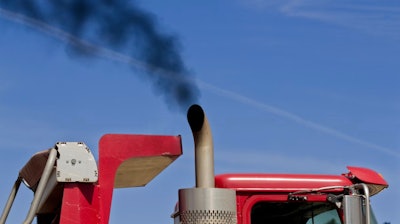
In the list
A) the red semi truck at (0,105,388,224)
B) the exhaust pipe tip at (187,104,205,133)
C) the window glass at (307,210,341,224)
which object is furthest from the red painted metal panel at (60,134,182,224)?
the window glass at (307,210,341,224)

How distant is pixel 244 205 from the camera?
24.2ft

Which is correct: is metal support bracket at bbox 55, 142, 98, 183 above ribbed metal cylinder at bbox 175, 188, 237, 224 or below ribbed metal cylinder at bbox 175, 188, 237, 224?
above

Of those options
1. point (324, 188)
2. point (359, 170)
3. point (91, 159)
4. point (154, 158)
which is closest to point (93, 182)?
point (91, 159)

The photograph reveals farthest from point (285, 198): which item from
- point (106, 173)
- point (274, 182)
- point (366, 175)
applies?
point (106, 173)

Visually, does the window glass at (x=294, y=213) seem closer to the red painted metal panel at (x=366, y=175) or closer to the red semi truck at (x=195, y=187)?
the red semi truck at (x=195, y=187)

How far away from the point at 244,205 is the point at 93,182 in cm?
139

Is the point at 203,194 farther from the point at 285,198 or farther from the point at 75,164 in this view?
the point at 75,164

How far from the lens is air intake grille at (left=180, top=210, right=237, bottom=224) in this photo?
6855mm

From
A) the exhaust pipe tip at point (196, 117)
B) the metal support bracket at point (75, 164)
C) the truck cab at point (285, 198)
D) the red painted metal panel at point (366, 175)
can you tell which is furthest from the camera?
the red painted metal panel at point (366, 175)

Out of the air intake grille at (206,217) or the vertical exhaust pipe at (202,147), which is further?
the vertical exhaust pipe at (202,147)

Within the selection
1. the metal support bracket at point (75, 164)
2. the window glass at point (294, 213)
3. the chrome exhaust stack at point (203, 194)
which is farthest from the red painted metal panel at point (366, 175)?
the metal support bracket at point (75, 164)

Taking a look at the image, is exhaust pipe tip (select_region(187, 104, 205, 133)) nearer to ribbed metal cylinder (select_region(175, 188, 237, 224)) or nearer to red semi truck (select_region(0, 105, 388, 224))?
red semi truck (select_region(0, 105, 388, 224))

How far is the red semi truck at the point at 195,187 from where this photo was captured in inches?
273

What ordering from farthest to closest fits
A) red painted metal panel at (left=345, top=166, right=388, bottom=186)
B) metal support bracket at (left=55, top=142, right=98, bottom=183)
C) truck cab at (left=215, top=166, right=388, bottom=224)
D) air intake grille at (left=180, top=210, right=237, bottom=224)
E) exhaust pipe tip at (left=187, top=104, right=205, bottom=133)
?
1. red painted metal panel at (left=345, top=166, right=388, bottom=186)
2. truck cab at (left=215, top=166, right=388, bottom=224)
3. exhaust pipe tip at (left=187, top=104, right=205, bottom=133)
4. metal support bracket at (left=55, top=142, right=98, bottom=183)
5. air intake grille at (left=180, top=210, right=237, bottom=224)
